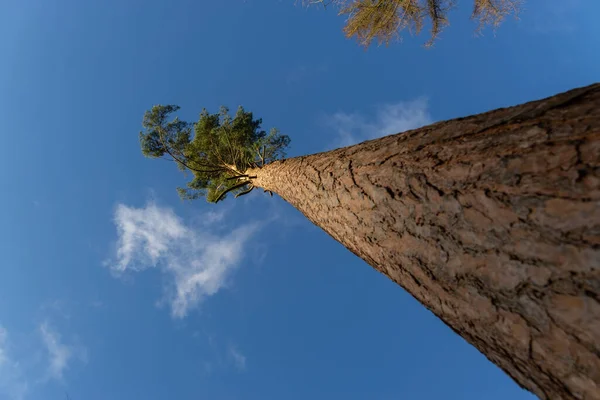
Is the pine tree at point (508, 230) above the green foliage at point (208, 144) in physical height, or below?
below

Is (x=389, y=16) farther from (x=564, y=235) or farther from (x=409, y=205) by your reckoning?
(x=564, y=235)

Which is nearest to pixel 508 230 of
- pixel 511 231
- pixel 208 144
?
pixel 511 231

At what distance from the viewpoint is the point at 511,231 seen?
1244 mm

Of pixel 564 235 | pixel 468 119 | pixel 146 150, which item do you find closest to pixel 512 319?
pixel 564 235

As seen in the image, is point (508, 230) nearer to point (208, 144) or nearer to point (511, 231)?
point (511, 231)

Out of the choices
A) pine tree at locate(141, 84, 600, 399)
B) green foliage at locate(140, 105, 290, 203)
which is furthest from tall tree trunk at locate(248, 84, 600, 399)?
green foliage at locate(140, 105, 290, 203)

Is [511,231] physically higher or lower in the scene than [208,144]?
lower

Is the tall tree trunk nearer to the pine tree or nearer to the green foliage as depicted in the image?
the pine tree

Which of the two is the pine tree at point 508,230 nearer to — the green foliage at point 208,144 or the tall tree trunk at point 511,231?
the tall tree trunk at point 511,231

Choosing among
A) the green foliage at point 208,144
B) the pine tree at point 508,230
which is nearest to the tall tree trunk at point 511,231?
the pine tree at point 508,230

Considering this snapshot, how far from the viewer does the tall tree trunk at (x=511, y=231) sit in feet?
3.49

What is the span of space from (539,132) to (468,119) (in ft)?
1.83

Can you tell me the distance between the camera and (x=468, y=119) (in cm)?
184

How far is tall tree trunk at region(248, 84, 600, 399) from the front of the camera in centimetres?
106
